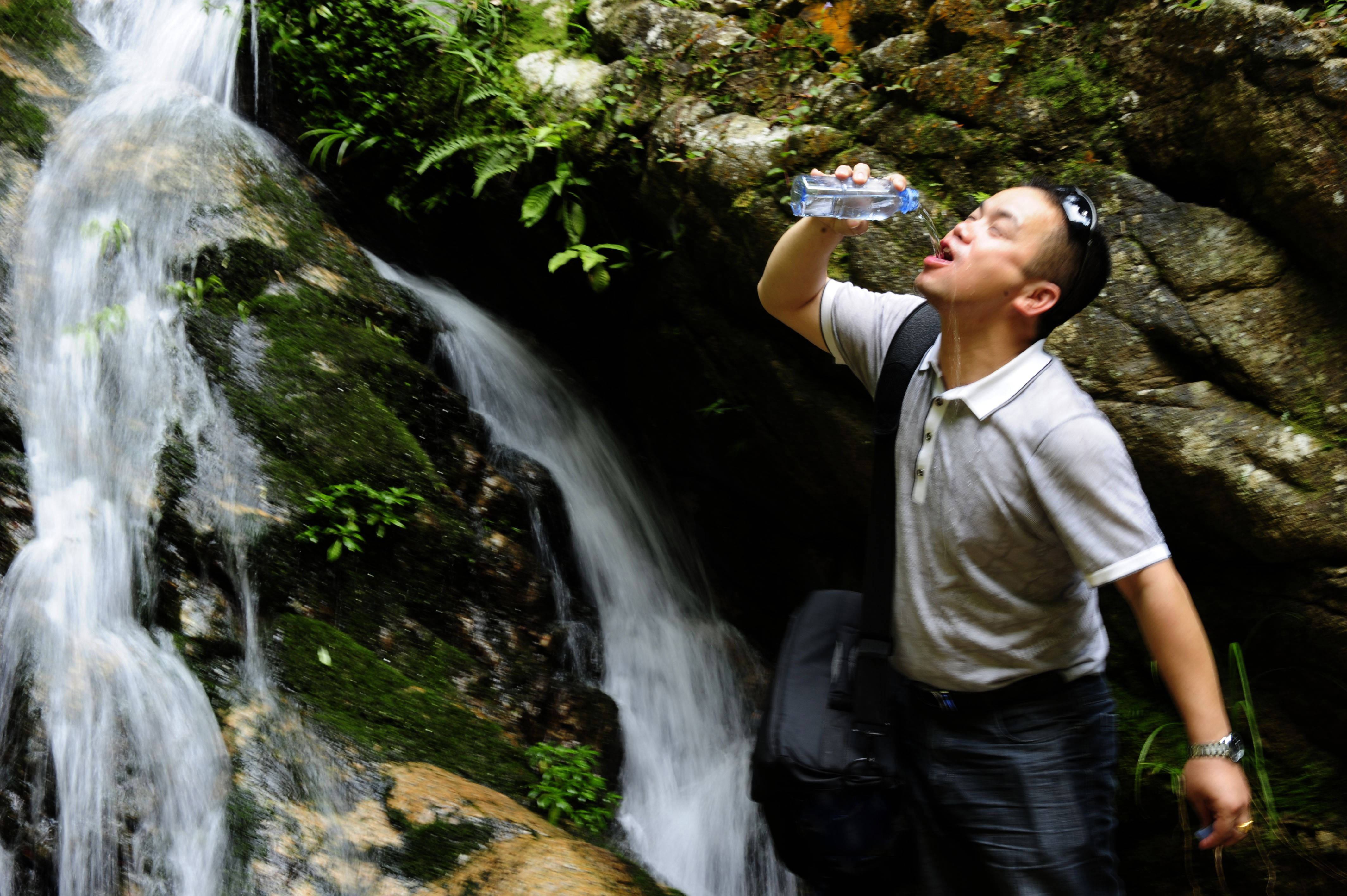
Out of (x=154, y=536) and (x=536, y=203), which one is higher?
(x=536, y=203)

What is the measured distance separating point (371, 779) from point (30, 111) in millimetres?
4321

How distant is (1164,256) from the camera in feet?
10.8

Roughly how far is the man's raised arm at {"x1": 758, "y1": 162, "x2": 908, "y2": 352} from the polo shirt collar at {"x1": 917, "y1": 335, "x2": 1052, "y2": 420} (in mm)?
527

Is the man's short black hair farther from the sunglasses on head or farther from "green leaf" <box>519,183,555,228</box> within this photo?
"green leaf" <box>519,183,555,228</box>

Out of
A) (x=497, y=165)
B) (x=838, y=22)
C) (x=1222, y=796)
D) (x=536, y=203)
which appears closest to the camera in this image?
Answer: (x=1222, y=796)

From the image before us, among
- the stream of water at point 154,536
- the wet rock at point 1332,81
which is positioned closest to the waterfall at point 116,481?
the stream of water at point 154,536

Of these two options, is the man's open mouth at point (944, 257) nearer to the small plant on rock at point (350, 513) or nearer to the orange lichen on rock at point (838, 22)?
the orange lichen on rock at point (838, 22)

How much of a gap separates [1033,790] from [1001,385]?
91 centimetres

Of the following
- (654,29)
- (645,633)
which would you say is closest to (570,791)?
(645,633)

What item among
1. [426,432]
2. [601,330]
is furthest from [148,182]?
[601,330]

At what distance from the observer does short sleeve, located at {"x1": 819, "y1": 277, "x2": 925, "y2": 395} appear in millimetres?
2406

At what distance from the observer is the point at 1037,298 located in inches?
82.2

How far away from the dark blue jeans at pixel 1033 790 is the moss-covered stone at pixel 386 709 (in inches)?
74.2

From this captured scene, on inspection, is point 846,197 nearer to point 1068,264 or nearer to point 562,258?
point 1068,264
